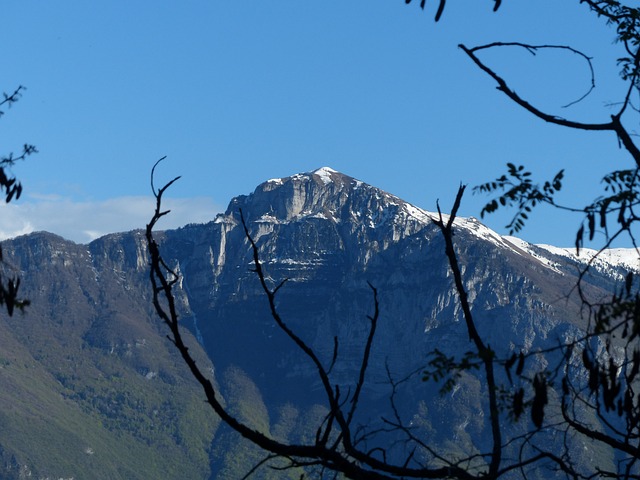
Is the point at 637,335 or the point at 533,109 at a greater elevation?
the point at 533,109

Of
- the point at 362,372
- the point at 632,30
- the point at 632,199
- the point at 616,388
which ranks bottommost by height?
the point at 362,372

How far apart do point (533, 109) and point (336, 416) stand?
103 inches

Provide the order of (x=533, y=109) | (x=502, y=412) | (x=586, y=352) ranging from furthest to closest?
(x=502, y=412) < (x=533, y=109) < (x=586, y=352)

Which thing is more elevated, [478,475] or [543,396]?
[543,396]

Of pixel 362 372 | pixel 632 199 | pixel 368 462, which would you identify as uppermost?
pixel 632 199

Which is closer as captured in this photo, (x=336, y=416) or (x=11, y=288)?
(x=336, y=416)

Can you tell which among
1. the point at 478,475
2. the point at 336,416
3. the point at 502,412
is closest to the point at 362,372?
the point at 336,416

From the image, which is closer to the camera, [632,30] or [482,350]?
[482,350]

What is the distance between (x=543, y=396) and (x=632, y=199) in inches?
78.5

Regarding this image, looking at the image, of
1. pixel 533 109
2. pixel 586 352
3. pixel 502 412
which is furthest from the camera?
pixel 502 412

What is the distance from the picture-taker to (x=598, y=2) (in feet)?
37.2

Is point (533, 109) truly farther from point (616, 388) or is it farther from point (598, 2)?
point (598, 2)

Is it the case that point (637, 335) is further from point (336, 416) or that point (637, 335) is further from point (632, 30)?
point (632, 30)

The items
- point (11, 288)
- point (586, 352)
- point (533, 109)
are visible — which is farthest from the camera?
point (11, 288)
